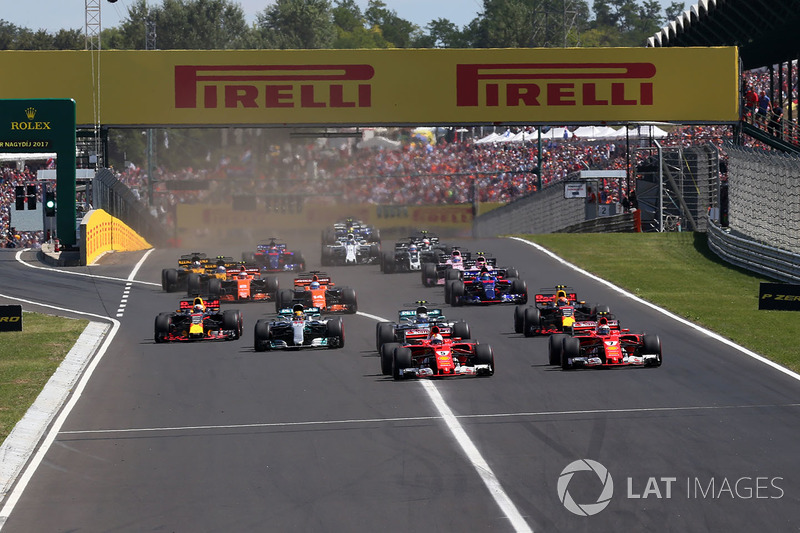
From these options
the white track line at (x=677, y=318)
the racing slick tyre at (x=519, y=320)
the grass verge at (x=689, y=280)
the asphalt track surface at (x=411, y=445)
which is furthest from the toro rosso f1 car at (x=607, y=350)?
the racing slick tyre at (x=519, y=320)

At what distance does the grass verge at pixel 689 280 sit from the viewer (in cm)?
2566

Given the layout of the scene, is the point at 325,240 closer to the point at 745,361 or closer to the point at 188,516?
the point at 745,361

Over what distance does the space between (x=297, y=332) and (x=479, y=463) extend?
9768 mm

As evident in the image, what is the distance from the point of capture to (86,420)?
18234 mm

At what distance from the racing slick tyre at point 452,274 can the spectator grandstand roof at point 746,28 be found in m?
17.9

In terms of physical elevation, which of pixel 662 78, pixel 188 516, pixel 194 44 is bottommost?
pixel 188 516

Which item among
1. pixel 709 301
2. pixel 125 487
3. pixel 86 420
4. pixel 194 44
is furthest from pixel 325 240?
pixel 194 44

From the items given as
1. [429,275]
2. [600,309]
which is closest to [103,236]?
[429,275]

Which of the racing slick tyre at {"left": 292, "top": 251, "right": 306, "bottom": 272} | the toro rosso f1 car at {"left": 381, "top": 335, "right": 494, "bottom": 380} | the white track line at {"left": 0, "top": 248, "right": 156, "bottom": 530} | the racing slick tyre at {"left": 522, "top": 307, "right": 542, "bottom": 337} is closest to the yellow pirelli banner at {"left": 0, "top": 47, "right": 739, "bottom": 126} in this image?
the racing slick tyre at {"left": 292, "top": 251, "right": 306, "bottom": 272}

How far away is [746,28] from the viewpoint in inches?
2026

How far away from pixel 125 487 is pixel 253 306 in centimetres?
1766

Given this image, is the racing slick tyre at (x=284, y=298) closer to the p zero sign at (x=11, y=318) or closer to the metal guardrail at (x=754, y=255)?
the p zero sign at (x=11, y=318)

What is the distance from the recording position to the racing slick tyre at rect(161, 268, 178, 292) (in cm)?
3481

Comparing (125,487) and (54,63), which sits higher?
(54,63)
